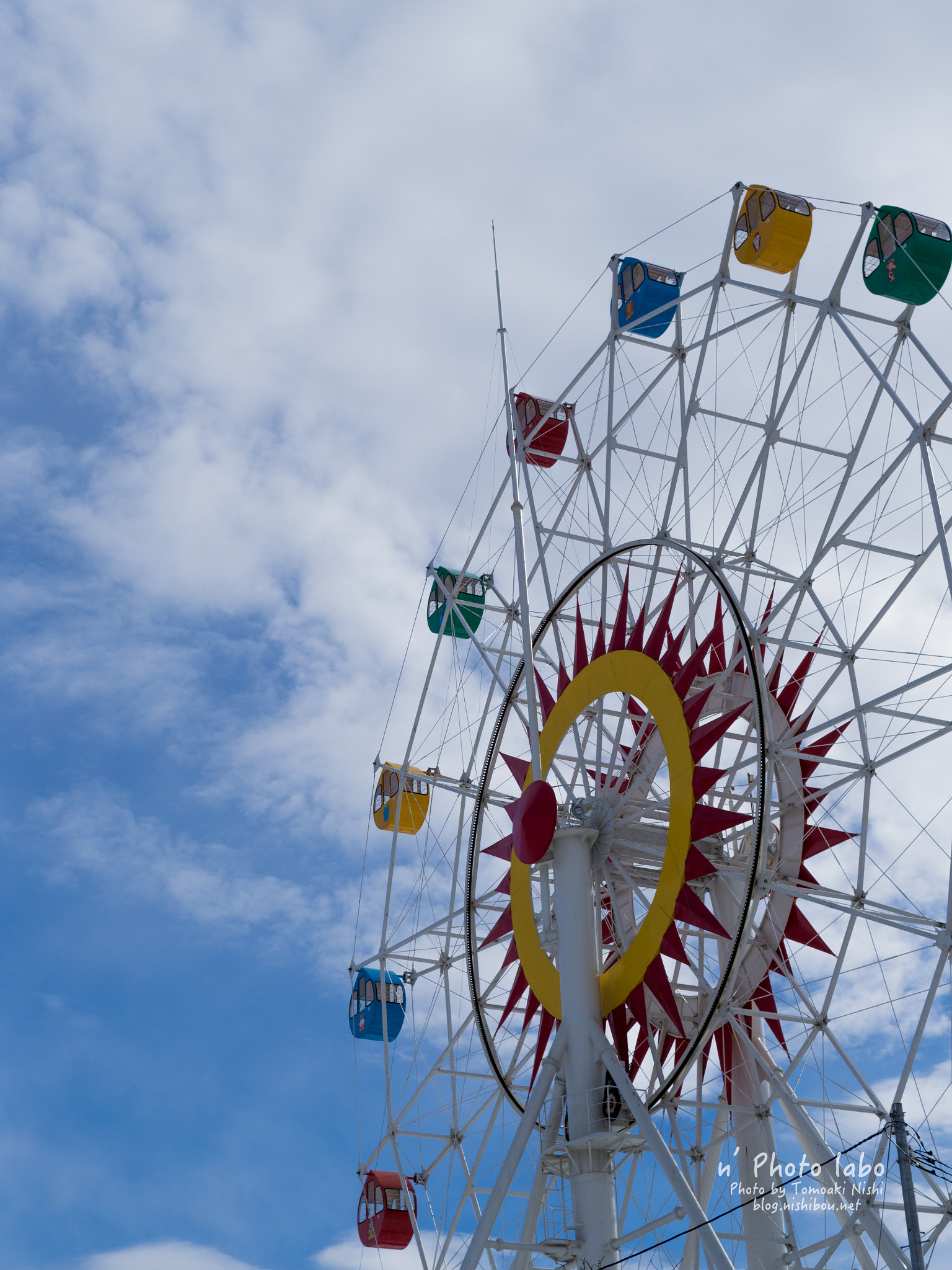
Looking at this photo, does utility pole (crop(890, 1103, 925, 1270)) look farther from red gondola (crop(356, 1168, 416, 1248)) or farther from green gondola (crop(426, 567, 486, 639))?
green gondola (crop(426, 567, 486, 639))

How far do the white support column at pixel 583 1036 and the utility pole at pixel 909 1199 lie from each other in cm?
517

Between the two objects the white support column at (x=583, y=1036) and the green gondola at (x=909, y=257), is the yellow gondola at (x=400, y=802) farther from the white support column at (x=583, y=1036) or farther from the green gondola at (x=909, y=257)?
the green gondola at (x=909, y=257)

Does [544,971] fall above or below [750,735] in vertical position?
below

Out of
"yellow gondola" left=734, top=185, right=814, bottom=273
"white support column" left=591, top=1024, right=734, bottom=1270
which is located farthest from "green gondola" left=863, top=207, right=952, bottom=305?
"white support column" left=591, top=1024, right=734, bottom=1270

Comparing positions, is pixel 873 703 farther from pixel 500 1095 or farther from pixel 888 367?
pixel 500 1095

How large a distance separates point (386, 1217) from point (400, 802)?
20.9 ft

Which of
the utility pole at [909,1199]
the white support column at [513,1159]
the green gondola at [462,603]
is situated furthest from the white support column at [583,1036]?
the green gondola at [462,603]

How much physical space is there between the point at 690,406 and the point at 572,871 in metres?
6.77

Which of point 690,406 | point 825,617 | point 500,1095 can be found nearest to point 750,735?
point 825,617

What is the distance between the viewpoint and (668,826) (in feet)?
59.3

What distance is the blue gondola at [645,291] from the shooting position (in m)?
21.8

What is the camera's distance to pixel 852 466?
798 inches

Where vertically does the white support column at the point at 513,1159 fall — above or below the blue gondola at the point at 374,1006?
below

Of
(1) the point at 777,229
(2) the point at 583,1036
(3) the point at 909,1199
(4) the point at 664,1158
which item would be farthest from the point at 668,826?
(1) the point at 777,229
